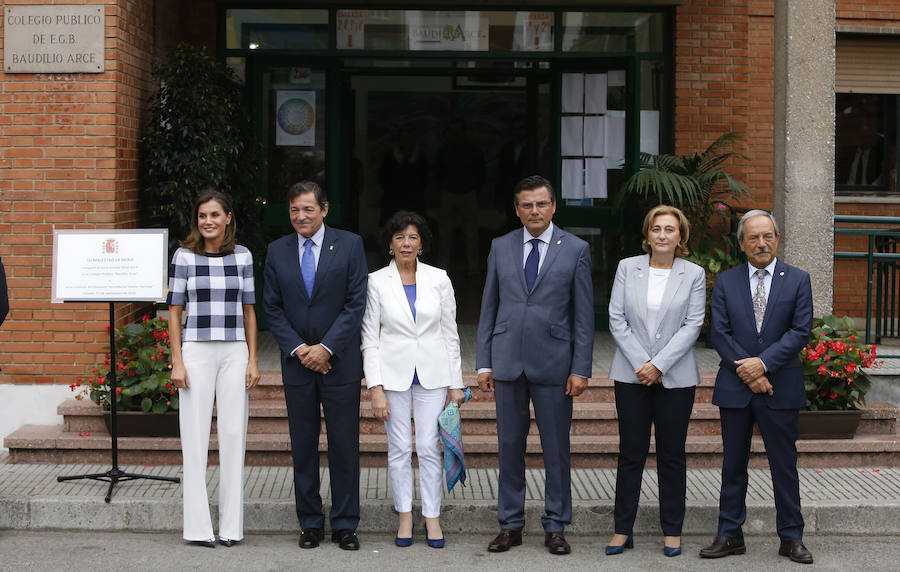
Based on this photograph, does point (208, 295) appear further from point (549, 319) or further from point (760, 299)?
point (760, 299)

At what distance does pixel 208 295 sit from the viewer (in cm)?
602

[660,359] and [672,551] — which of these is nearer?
[660,359]

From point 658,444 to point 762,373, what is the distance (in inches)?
26.9

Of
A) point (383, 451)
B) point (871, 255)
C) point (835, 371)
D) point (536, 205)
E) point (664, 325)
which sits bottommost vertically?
point (383, 451)

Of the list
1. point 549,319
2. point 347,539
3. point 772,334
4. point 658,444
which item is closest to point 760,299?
point 772,334

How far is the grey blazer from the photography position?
583 cm

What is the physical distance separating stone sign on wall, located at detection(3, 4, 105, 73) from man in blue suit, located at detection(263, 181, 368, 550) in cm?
282

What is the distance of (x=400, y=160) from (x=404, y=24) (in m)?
6.64

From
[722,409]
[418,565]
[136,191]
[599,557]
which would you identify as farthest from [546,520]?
[136,191]

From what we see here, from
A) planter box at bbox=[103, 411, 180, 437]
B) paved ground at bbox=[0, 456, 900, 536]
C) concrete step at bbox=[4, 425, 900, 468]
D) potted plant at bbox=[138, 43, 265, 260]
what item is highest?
potted plant at bbox=[138, 43, 265, 260]

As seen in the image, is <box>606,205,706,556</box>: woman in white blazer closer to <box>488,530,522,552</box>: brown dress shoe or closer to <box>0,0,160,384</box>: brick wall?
<box>488,530,522,552</box>: brown dress shoe

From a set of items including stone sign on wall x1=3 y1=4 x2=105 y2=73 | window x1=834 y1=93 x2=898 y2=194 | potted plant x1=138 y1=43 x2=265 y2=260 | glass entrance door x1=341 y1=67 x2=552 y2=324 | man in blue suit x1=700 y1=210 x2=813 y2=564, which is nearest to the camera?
man in blue suit x1=700 y1=210 x2=813 y2=564

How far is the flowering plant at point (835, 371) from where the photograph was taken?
7457 mm

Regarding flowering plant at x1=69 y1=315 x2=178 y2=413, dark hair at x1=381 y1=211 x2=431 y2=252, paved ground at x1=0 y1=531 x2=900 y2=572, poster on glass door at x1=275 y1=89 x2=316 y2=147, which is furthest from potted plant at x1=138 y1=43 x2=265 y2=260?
paved ground at x1=0 y1=531 x2=900 y2=572
